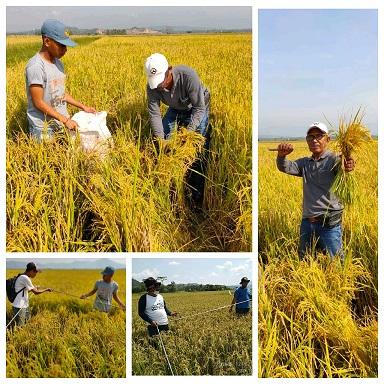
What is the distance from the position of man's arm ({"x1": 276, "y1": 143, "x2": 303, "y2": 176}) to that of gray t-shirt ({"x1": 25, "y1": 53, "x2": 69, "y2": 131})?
1370 millimetres

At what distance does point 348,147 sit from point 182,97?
107 cm

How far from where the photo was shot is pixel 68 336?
3520 millimetres

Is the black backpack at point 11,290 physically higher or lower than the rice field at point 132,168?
lower

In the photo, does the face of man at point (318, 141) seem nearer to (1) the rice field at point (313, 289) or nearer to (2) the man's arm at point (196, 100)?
(1) the rice field at point (313, 289)

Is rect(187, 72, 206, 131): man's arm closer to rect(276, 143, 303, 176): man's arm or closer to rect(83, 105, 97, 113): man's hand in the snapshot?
rect(276, 143, 303, 176): man's arm

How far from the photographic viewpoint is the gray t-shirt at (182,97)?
3.55 meters

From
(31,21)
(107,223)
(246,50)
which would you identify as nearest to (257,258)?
(107,223)

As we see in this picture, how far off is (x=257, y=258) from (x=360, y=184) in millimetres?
785

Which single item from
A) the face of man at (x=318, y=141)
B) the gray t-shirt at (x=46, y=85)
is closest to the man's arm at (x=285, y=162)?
the face of man at (x=318, y=141)

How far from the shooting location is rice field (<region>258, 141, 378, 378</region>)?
3.34 metres

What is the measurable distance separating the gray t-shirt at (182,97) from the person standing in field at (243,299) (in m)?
1.00

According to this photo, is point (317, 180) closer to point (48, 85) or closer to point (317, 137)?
point (317, 137)

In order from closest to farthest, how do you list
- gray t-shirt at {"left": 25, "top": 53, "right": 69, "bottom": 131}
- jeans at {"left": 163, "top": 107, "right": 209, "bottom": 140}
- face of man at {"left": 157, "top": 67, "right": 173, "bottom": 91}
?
gray t-shirt at {"left": 25, "top": 53, "right": 69, "bottom": 131} → face of man at {"left": 157, "top": 67, "right": 173, "bottom": 91} → jeans at {"left": 163, "top": 107, "right": 209, "bottom": 140}

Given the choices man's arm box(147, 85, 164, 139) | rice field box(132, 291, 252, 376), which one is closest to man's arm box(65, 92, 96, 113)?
man's arm box(147, 85, 164, 139)
